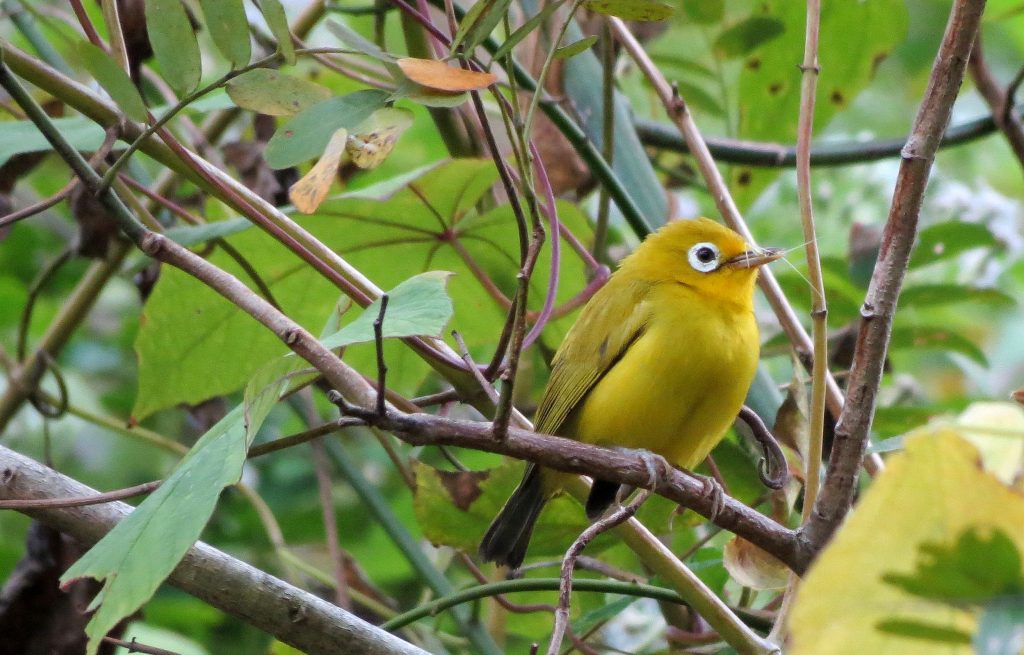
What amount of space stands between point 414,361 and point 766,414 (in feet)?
2.65

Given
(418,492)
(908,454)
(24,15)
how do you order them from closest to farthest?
(908,454) → (418,492) → (24,15)

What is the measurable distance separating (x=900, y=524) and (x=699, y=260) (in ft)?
6.57

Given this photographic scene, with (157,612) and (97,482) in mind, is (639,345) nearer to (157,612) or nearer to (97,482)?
(157,612)

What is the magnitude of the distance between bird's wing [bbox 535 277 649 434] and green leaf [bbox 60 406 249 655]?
1.20 m

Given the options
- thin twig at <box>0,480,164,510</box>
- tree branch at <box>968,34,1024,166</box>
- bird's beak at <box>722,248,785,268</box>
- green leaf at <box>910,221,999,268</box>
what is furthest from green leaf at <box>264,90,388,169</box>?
green leaf at <box>910,221,999,268</box>

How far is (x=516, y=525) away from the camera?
2.41 meters

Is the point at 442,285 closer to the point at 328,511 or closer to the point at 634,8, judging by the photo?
the point at 634,8

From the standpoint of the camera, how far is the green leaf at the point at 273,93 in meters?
1.53

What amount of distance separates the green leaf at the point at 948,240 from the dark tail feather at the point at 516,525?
126 centimetres

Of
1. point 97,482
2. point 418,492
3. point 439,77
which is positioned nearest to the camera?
point 439,77

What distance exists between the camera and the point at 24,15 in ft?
9.83

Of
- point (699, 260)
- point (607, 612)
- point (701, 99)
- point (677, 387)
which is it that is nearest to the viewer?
point (607, 612)

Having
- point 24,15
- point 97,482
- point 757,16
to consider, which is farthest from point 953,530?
point 97,482

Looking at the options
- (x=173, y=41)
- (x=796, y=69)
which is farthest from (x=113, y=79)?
(x=796, y=69)
